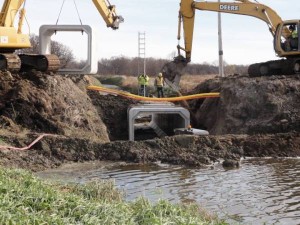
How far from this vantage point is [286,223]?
323 inches

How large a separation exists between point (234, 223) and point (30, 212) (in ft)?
11.3

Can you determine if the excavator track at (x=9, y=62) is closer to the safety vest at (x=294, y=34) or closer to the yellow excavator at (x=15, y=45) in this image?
the yellow excavator at (x=15, y=45)

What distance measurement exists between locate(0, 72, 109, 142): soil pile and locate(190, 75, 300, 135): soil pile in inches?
194

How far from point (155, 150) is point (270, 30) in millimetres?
10387

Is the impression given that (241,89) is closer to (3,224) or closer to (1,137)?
(1,137)

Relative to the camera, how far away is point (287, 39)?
22.3 metres

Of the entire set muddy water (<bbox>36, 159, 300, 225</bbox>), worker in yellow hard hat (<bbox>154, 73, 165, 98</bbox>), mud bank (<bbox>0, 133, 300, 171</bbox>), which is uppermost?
worker in yellow hard hat (<bbox>154, 73, 165, 98</bbox>)

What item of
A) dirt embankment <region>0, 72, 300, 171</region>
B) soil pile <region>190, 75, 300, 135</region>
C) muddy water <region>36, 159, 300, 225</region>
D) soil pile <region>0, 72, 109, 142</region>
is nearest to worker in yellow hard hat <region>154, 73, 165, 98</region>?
dirt embankment <region>0, 72, 300, 171</region>

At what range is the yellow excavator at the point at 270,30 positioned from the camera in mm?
22203

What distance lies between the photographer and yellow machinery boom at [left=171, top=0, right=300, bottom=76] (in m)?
22.2

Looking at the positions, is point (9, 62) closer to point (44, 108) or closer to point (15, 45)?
point (15, 45)

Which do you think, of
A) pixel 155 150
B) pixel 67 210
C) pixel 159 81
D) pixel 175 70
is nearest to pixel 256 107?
pixel 175 70

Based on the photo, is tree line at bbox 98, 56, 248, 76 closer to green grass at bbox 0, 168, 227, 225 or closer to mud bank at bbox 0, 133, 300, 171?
mud bank at bbox 0, 133, 300, 171

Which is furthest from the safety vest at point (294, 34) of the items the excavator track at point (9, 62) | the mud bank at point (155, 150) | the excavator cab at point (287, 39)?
the excavator track at point (9, 62)
